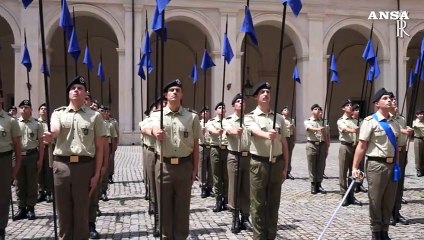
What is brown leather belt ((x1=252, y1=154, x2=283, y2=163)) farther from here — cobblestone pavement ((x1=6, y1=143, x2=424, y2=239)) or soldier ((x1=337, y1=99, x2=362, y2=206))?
soldier ((x1=337, y1=99, x2=362, y2=206))

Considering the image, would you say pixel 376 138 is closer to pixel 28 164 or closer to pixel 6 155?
pixel 6 155

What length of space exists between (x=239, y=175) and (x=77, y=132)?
2.89 meters

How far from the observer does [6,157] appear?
6.52 m

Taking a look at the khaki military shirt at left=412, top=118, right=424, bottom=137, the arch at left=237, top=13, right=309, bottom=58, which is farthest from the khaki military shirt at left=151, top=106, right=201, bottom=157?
the arch at left=237, top=13, right=309, bottom=58

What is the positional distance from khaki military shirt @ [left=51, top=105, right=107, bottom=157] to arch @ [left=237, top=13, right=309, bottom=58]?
1896cm

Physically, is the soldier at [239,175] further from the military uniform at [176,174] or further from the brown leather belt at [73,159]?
the brown leather belt at [73,159]

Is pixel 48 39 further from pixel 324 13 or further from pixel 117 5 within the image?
pixel 324 13

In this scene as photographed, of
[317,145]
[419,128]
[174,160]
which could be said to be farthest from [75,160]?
[419,128]

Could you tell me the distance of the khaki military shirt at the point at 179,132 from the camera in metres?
5.40

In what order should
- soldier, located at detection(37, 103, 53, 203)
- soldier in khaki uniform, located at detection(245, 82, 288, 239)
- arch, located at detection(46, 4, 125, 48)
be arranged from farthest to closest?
arch, located at detection(46, 4, 125, 48) < soldier, located at detection(37, 103, 53, 203) < soldier in khaki uniform, located at detection(245, 82, 288, 239)

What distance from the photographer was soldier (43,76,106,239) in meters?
5.23

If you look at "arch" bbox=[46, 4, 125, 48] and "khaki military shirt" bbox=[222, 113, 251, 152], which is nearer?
"khaki military shirt" bbox=[222, 113, 251, 152]

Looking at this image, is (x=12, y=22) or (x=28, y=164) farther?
(x=12, y=22)

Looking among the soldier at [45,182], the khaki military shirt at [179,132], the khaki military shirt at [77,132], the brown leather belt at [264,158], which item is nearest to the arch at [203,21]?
the soldier at [45,182]
